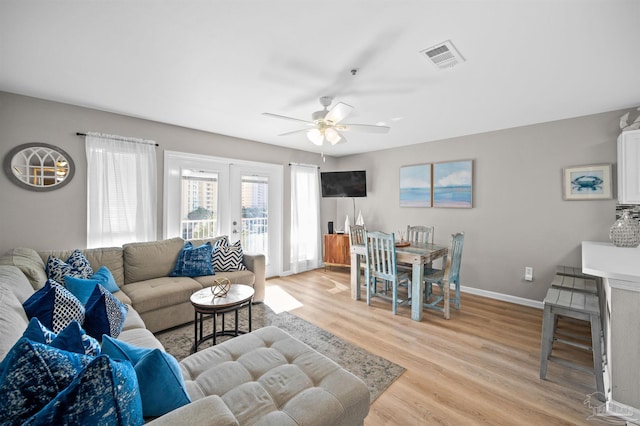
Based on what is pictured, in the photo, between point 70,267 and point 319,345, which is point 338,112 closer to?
point 319,345

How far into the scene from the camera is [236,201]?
4.39m

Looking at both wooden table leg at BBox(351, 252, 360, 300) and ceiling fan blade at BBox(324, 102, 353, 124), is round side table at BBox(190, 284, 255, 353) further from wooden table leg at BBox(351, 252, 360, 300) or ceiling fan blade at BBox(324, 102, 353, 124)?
ceiling fan blade at BBox(324, 102, 353, 124)

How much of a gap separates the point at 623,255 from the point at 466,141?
2.39 m

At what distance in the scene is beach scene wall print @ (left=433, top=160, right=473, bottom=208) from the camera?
4.11 m

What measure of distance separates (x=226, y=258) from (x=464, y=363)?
2.84 metres

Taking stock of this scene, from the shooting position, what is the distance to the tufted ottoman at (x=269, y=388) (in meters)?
1.14

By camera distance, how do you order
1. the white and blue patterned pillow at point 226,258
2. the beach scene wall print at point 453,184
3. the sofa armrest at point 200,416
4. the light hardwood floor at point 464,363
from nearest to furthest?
the sofa armrest at point 200,416
the light hardwood floor at point 464,363
the white and blue patterned pillow at point 226,258
the beach scene wall print at point 453,184

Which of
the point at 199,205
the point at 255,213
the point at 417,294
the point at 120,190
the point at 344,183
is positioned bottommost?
the point at 417,294

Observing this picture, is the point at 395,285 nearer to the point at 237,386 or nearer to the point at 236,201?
the point at 237,386

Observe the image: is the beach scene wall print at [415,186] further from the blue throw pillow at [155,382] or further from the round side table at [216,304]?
the blue throw pillow at [155,382]

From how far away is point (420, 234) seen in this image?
456cm

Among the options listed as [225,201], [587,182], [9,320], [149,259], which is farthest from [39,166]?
[587,182]

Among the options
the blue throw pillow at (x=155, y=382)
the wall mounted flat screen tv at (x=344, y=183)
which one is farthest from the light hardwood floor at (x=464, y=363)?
the wall mounted flat screen tv at (x=344, y=183)

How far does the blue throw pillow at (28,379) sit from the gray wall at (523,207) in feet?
14.8
